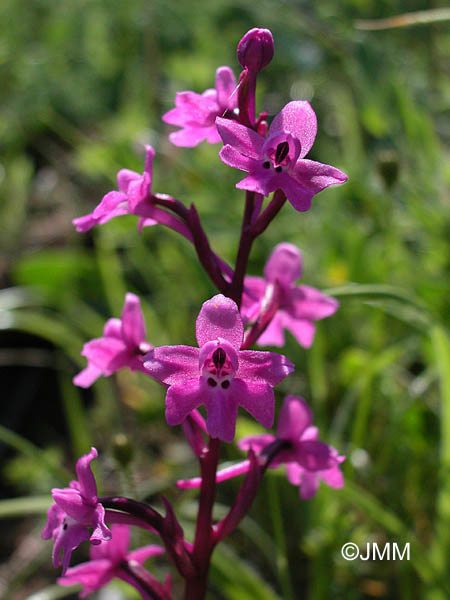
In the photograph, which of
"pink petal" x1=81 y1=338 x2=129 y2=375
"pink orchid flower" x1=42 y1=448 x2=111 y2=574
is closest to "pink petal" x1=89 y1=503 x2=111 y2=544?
"pink orchid flower" x1=42 y1=448 x2=111 y2=574

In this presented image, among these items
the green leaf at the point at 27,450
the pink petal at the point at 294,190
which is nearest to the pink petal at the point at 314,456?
the pink petal at the point at 294,190

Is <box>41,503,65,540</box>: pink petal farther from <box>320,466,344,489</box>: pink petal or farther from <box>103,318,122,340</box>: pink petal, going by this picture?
<box>320,466,344,489</box>: pink petal

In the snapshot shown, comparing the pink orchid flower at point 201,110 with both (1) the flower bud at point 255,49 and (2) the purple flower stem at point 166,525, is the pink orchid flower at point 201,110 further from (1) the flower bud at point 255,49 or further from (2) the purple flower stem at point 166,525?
(2) the purple flower stem at point 166,525

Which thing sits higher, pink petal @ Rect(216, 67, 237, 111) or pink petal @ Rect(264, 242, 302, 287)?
pink petal @ Rect(216, 67, 237, 111)

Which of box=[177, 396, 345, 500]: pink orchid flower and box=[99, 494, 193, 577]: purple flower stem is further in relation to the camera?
box=[177, 396, 345, 500]: pink orchid flower

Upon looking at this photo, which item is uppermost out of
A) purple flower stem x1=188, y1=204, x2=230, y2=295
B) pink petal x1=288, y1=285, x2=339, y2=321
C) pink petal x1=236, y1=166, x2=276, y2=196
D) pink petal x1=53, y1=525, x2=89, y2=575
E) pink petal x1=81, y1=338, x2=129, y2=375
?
pink petal x1=236, y1=166, x2=276, y2=196

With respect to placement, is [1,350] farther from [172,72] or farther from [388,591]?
[388,591]
